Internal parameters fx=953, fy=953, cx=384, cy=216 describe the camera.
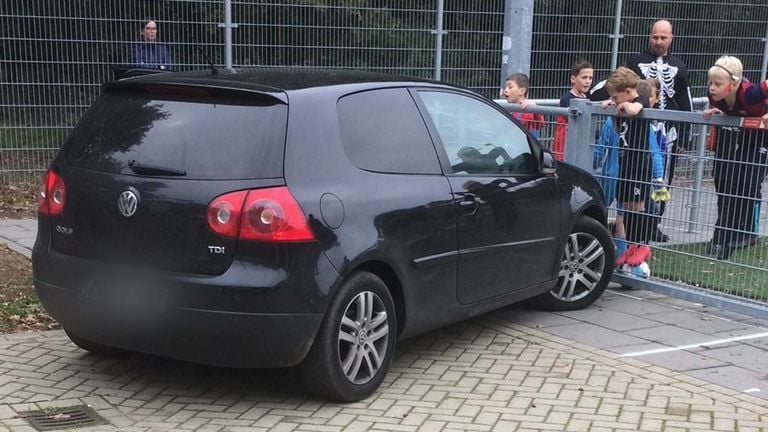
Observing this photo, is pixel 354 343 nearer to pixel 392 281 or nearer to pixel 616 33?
pixel 392 281

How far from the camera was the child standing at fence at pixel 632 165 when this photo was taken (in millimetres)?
7148

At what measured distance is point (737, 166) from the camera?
6.56 meters

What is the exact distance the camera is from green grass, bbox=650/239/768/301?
21.7 feet

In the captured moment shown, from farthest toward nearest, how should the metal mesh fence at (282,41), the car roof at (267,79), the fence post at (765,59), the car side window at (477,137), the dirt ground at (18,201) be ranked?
the fence post at (765,59) → the metal mesh fence at (282,41) → the dirt ground at (18,201) → the car side window at (477,137) → the car roof at (267,79)

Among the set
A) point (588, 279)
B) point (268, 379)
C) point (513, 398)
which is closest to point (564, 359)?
point (513, 398)

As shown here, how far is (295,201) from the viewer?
450 cm

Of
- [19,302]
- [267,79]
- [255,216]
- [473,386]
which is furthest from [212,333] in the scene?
[19,302]

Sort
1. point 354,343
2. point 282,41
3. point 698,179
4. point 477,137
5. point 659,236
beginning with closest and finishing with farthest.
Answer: point 354,343 → point 477,137 → point 698,179 → point 659,236 → point 282,41

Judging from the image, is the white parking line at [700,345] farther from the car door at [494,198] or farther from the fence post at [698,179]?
the fence post at [698,179]

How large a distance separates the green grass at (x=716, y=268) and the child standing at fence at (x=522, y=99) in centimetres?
155

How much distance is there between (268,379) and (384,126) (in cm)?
154

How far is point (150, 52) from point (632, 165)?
226 inches

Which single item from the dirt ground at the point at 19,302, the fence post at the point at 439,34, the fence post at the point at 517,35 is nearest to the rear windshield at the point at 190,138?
the dirt ground at the point at 19,302

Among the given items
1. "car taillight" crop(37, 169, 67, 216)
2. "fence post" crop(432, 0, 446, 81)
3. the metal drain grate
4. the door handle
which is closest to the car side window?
the door handle
